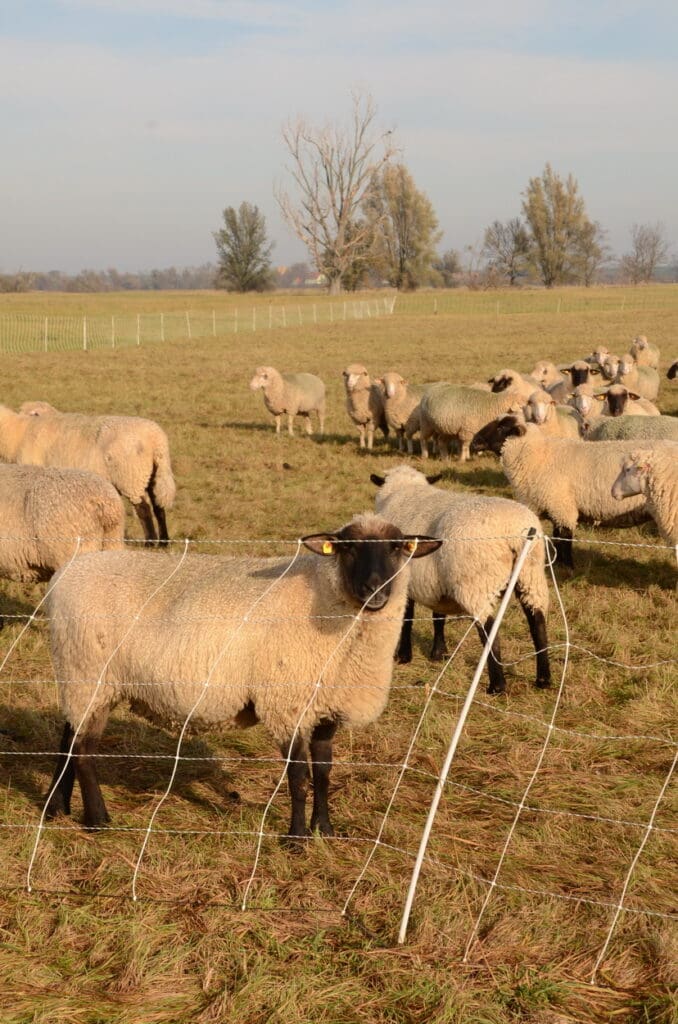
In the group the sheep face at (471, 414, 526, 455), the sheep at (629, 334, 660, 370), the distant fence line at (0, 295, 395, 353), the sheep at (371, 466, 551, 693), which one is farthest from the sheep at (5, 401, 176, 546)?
the distant fence line at (0, 295, 395, 353)

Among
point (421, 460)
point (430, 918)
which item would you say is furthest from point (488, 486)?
point (430, 918)

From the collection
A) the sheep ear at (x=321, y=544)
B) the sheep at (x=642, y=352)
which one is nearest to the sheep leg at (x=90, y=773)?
the sheep ear at (x=321, y=544)

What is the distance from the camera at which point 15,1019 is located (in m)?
3.12

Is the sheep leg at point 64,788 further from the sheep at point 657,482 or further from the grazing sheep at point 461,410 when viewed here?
the grazing sheep at point 461,410

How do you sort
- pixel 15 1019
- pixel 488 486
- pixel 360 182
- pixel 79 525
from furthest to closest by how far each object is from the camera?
pixel 360 182 < pixel 488 486 < pixel 79 525 < pixel 15 1019

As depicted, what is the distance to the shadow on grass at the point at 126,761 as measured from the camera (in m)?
4.82

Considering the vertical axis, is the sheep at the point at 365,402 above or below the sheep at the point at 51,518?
above

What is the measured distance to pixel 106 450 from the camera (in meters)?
9.59

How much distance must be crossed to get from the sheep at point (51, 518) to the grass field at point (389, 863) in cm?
68

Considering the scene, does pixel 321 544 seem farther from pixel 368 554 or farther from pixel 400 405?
pixel 400 405

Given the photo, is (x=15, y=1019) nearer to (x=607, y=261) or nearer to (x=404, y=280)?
(x=404, y=280)

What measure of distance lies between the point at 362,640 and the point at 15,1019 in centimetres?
210

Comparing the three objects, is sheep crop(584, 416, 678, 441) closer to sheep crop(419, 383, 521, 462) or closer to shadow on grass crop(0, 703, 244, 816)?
sheep crop(419, 383, 521, 462)

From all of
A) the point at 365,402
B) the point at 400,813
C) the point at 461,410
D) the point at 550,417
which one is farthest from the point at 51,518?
the point at 365,402
